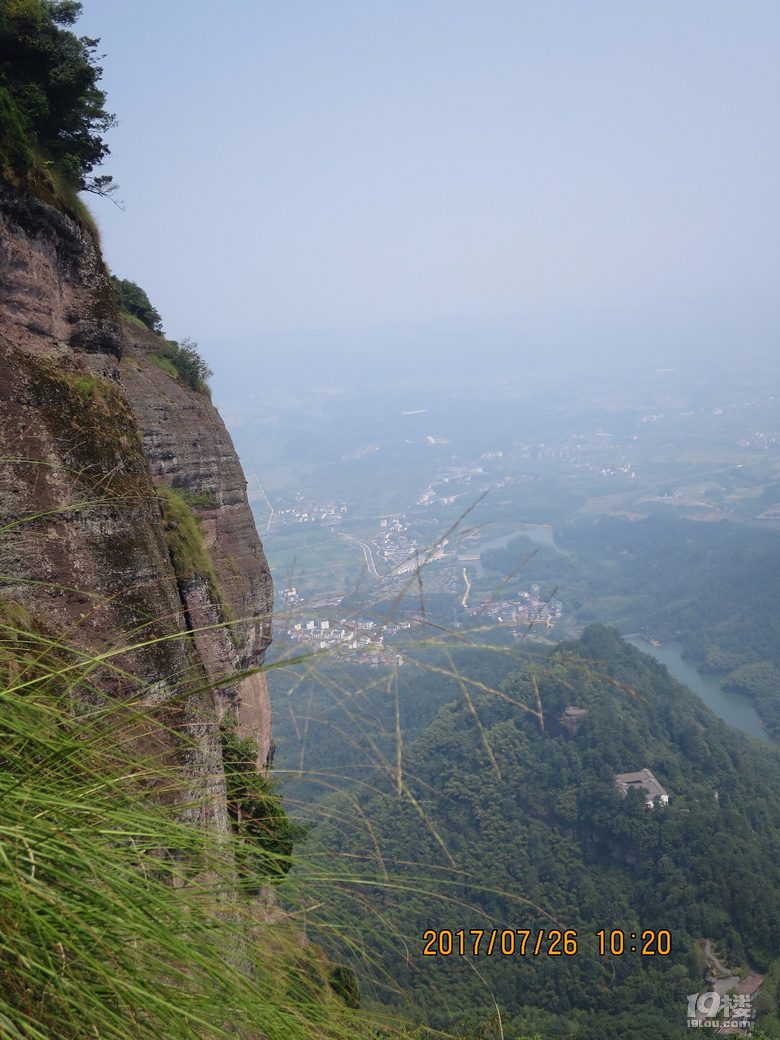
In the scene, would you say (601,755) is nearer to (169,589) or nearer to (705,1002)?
(705,1002)

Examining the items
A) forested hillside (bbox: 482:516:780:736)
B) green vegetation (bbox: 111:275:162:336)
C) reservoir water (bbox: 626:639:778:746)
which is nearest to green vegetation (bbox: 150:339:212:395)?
green vegetation (bbox: 111:275:162:336)

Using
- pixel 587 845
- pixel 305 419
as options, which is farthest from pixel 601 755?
pixel 305 419

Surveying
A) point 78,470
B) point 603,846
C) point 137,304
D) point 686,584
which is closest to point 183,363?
point 137,304

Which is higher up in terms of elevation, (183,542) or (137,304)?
(137,304)

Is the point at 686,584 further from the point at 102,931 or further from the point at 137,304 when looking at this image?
the point at 102,931

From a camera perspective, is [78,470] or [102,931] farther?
[78,470]

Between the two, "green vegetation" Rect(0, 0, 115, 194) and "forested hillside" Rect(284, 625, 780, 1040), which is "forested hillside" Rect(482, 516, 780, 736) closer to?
"forested hillside" Rect(284, 625, 780, 1040)

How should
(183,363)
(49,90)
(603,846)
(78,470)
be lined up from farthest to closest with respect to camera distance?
(603,846) → (183,363) → (49,90) → (78,470)
